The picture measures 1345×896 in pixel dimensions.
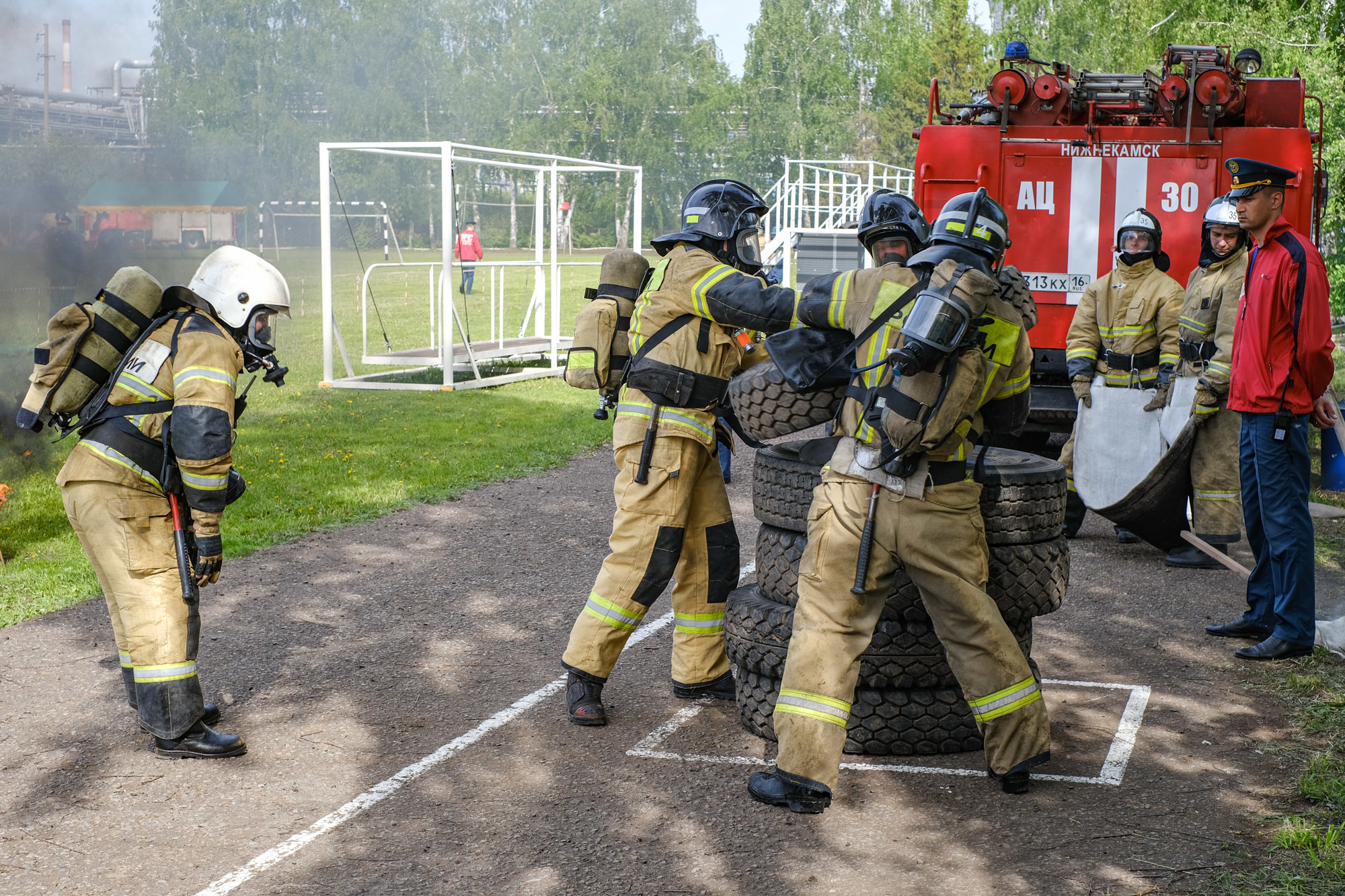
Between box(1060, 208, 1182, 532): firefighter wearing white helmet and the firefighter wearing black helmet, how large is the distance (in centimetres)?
384

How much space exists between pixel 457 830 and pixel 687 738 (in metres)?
1.10

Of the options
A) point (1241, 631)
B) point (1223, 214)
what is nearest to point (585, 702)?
point (1241, 631)

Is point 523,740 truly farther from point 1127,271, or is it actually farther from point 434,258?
point 434,258

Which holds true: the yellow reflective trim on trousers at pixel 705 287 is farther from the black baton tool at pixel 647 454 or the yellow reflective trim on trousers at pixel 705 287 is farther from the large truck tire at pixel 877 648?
the large truck tire at pixel 877 648

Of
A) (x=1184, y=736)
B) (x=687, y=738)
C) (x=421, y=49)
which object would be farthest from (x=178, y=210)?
(x=421, y=49)

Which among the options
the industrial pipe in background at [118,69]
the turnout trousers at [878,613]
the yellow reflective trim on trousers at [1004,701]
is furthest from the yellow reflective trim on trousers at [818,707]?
the industrial pipe in background at [118,69]

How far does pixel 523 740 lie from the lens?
187 inches

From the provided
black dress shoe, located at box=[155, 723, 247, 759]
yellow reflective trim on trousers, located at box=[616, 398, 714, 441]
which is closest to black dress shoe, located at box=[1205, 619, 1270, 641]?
yellow reflective trim on trousers, located at box=[616, 398, 714, 441]

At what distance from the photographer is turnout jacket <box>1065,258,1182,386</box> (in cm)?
769

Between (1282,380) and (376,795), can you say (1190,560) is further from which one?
(376,795)

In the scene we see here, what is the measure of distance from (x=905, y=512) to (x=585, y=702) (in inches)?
63.3

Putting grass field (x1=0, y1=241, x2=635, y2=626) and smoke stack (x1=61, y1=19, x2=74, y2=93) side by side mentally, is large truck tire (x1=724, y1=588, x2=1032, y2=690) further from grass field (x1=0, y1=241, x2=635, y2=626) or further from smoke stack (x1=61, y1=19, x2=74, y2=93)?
smoke stack (x1=61, y1=19, x2=74, y2=93)

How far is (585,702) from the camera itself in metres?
4.89

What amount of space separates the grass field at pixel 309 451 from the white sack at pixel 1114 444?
15.2ft
